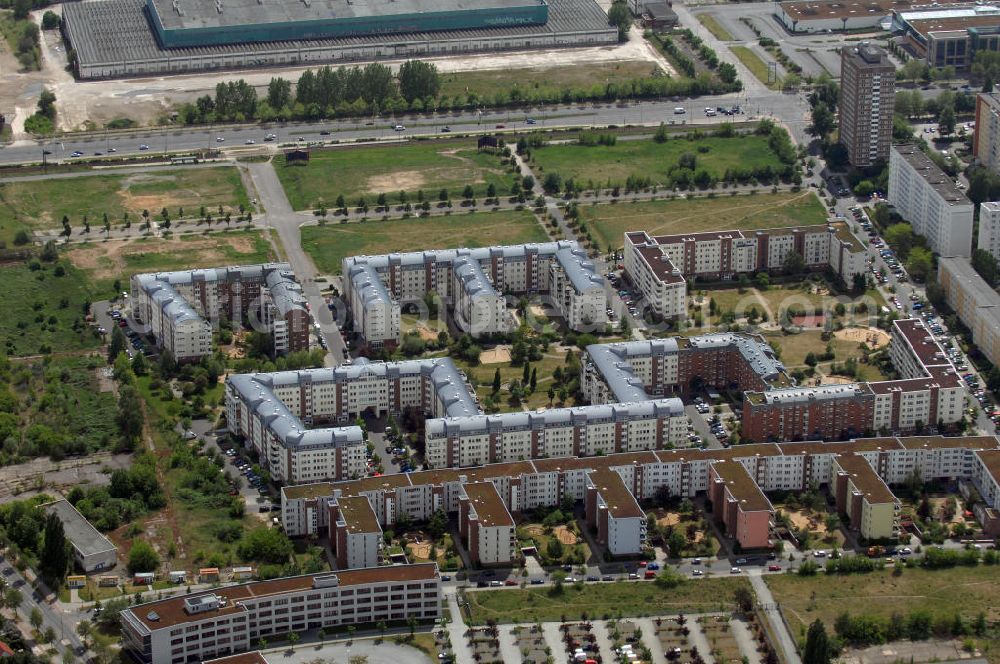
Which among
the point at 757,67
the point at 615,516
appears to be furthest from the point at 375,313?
the point at 757,67

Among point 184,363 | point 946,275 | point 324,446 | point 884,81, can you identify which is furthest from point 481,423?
point 884,81

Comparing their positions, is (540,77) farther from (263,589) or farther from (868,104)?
(263,589)

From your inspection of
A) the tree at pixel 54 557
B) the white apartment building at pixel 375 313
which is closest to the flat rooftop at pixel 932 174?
the white apartment building at pixel 375 313

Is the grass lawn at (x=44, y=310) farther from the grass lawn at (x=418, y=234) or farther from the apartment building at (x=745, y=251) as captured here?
the apartment building at (x=745, y=251)

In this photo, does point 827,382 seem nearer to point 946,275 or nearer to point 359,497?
point 946,275

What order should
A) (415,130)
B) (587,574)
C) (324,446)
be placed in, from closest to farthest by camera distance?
1. (587,574)
2. (324,446)
3. (415,130)

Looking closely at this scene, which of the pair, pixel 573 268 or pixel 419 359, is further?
pixel 573 268
